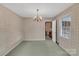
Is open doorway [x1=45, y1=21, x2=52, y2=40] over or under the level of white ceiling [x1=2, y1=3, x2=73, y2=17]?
under

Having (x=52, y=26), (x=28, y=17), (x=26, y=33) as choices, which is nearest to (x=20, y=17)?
(x=28, y=17)

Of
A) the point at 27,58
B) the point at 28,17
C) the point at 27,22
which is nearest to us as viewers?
the point at 27,58

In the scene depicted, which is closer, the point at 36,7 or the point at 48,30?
the point at 36,7

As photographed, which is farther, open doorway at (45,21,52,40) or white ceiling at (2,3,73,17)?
open doorway at (45,21,52,40)

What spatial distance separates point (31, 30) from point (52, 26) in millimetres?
1257

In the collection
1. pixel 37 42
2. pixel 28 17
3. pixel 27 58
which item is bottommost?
pixel 37 42

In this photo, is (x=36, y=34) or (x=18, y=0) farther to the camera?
(x=36, y=34)

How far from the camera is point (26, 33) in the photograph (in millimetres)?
6203

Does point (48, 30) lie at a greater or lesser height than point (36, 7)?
lesser

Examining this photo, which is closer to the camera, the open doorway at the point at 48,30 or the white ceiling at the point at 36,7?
the white ceiling at the point at 36,7

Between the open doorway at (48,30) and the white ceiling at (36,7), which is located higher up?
the white ceiling at (36,7)

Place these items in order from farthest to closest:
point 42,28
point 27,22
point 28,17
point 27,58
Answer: point 42,28
point 27,22
point 28,17
point 27,58

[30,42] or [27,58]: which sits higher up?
[27,58]

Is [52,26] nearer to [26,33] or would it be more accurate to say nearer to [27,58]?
[26,33]
